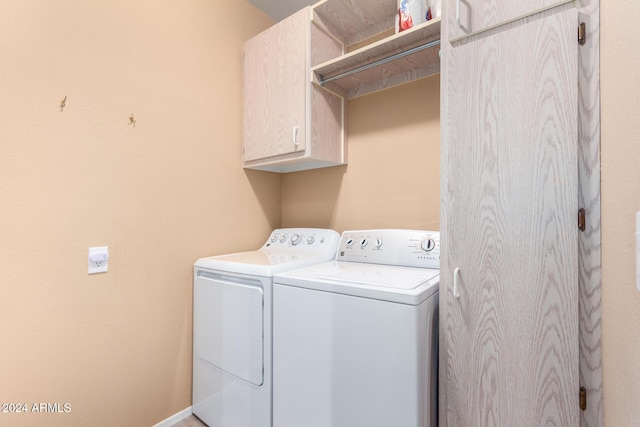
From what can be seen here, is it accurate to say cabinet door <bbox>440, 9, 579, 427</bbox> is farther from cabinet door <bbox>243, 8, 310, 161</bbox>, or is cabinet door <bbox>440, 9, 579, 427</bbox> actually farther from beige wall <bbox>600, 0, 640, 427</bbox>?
cabinet door <bbox>243, 8, 310, 161</bbox>

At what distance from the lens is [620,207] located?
0.65 metres

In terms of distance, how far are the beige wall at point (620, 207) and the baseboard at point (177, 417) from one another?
6.35ft

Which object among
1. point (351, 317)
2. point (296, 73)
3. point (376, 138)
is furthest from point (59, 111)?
point (376, 138)

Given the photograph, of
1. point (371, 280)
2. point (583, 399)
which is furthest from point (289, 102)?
point (583, 399)

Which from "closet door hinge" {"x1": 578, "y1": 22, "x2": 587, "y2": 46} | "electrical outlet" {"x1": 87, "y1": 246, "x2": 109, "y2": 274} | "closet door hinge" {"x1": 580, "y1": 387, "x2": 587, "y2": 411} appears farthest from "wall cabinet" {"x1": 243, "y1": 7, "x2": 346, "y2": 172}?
"closet door hinge" {"x1": 580, "y1": 387, "x2": 587, "y2": 411}

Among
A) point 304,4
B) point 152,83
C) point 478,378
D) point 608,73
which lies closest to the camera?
point 608,73

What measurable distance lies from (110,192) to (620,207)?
1.90 meters

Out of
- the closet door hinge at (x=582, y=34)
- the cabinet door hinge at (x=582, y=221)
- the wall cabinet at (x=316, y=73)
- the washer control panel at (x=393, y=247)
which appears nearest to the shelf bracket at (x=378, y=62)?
the wall cabinet at (x=316, y=73)

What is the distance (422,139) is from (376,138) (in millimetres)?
316

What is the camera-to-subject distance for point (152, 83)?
5.27ft

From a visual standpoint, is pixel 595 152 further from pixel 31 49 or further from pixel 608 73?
pixel 31 49

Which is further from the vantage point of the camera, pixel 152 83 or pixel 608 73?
pixel 152 83

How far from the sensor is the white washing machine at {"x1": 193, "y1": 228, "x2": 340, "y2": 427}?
1366mm

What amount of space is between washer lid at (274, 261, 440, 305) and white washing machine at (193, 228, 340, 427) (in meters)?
0.16
